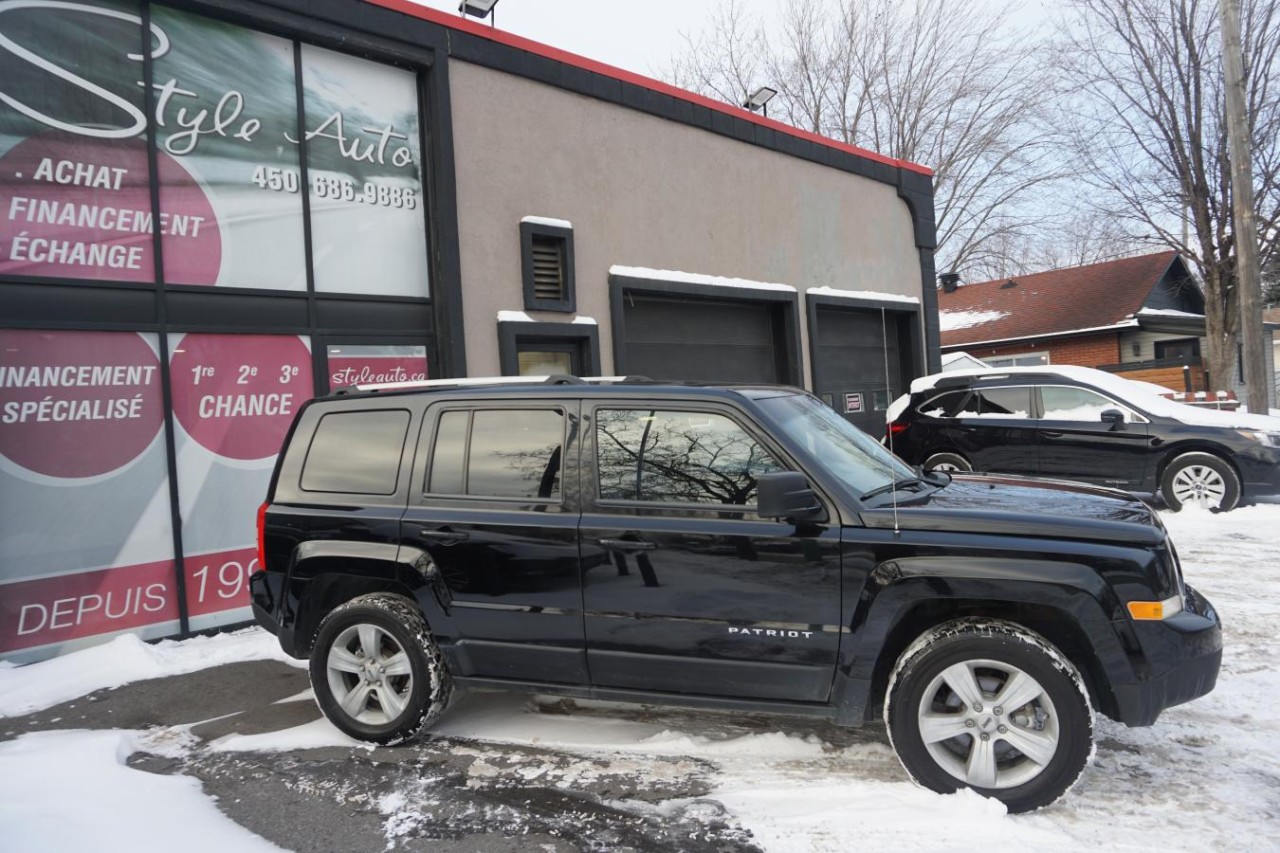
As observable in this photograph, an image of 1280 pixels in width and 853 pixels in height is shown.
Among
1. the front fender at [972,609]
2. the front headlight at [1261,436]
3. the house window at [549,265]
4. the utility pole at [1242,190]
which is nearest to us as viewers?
the front fender at [972,609]

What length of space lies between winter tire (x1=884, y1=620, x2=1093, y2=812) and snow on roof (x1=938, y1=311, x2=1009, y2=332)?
2586cm

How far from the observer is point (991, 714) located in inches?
127

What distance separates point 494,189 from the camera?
27.6 ft

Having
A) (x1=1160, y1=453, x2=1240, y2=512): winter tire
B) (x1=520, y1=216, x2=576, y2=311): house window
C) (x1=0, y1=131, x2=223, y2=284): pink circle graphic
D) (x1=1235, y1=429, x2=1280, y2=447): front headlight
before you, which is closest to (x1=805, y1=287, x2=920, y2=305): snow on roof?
(x1=520, y1=216, x2=576, y2=311): house window

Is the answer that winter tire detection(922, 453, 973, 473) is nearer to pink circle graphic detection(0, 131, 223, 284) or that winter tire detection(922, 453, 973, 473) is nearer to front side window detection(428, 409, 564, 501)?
front side window detection(428, 409, 564, 501)

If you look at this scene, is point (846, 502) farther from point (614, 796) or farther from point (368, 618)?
point (368, 618)

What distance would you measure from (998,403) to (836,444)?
678 cm

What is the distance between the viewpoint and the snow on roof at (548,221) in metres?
8.65

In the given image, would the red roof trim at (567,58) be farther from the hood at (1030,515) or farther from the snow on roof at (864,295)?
the hood at (1030,515)

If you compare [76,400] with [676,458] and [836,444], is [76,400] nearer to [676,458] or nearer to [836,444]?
[676,458]

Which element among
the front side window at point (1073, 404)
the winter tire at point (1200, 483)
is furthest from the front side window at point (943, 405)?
the winter tire at point (1200, 483)

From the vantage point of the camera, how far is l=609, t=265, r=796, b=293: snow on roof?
9.65 m

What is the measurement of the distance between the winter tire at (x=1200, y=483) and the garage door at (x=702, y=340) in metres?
4.85

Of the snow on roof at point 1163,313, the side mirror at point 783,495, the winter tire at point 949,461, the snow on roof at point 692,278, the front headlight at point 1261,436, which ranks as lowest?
the winter tire at point 949,461
